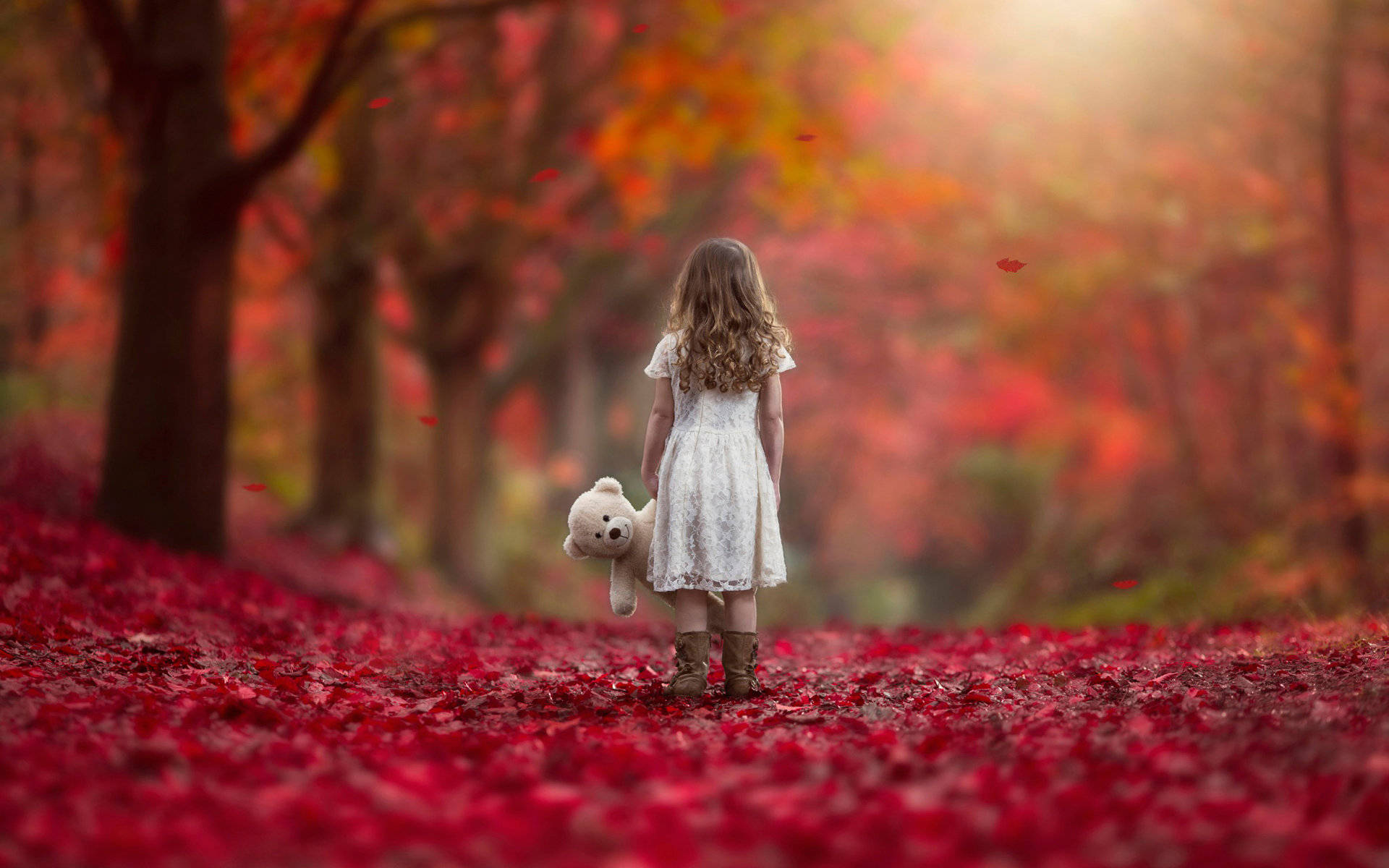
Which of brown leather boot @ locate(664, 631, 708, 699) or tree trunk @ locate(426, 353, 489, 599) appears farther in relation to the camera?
tree trunk @ locate(426, 353, 489, 599)

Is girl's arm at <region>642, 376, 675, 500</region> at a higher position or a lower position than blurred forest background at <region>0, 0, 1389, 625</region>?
lower

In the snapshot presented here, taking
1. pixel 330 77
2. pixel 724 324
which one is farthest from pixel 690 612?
pixel 330 77

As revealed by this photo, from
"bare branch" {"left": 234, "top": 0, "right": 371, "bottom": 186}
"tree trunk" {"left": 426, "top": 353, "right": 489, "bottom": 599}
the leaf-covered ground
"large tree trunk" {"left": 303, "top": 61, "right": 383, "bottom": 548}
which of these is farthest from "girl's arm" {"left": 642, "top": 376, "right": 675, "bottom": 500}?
"tree trunk" {"left": 426, "top": 353, "right": 489, "bottom": 599}

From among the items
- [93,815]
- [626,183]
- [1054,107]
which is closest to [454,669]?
[93,815]

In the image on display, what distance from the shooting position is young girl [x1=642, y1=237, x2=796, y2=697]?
5.38 meters

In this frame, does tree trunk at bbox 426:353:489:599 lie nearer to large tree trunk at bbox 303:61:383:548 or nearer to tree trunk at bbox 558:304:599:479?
large tree trunk at bbox 303:61:383:548

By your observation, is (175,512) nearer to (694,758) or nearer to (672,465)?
(672,465)

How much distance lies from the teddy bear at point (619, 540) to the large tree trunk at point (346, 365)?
8.33 metres

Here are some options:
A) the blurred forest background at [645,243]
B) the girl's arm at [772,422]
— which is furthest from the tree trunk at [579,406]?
the girl's arm at [772,422]

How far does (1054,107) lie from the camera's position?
14.8 m

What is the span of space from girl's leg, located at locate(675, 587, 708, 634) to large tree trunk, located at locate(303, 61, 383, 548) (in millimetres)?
8816

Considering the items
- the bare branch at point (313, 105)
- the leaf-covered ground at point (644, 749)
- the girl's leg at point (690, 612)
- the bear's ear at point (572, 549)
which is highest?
the bare branch at point (313, 105)

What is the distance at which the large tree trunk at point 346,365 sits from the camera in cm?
1325

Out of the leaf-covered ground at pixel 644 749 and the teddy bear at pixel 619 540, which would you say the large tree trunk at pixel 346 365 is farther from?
the teddy bear at pixel 619 540
